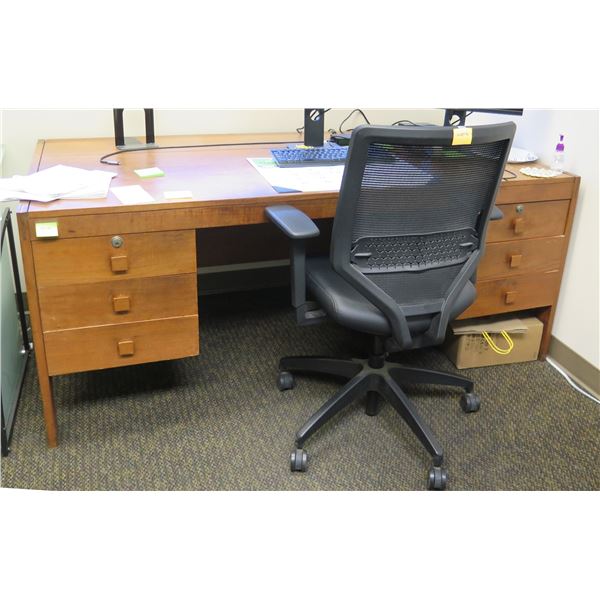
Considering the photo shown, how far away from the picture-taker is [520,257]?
2.04 metres

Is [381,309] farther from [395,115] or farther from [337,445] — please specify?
[395,115]

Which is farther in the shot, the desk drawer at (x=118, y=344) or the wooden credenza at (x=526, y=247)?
the wooden credenza at (x=526, y=247)

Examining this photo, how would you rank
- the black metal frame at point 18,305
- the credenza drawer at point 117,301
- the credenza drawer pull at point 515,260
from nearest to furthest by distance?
the credenza drawer at point 117,301
the black metal frame at point 18,305
the credenza drawer pull at point 515,260

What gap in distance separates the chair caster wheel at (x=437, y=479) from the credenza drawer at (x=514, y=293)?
630 millimetres

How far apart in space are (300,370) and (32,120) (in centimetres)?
128

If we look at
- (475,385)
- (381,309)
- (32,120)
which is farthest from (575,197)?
(32,120)

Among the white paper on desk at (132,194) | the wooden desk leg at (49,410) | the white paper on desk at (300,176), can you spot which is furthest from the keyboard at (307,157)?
the wooden desk leg at (49,410)

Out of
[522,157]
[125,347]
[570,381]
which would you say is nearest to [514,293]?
[570,381]

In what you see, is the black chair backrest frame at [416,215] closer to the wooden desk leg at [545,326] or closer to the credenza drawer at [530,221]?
the credenza drawer at [530,221]

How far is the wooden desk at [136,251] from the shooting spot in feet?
5.01

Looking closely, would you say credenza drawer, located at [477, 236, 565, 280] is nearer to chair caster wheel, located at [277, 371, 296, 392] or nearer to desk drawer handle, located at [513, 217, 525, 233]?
desk drawer handle, located at [513, 217, 525, 233]

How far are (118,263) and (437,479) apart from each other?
0.99 m

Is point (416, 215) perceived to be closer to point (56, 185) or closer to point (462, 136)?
point (462, 136)

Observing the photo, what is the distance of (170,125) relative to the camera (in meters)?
2.36
